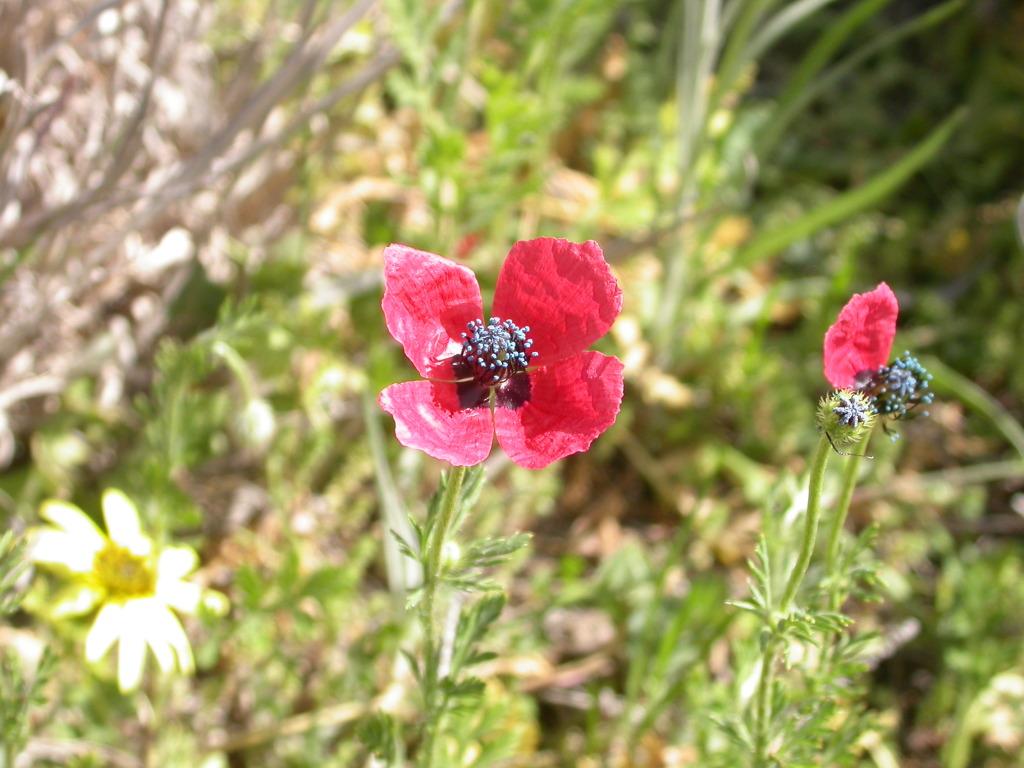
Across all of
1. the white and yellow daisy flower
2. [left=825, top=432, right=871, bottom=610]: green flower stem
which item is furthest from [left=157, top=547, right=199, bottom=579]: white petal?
[left=825, top=432, right=871, bottom=610]: green flower stem

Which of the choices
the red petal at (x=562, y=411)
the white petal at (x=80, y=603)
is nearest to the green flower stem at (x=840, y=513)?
the red petal at (x=562, y=411)

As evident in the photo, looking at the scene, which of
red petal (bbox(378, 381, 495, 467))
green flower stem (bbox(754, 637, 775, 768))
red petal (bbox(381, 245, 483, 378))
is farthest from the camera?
green flower stem (bbox(754, 637, 775, 768))

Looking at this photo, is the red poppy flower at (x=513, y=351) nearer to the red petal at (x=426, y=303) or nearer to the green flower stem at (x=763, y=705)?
the red petal at (x=426, y=303)

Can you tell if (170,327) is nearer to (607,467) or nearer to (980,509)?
(607,467)

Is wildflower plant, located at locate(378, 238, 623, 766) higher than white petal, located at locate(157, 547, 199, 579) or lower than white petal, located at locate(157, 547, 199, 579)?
higher

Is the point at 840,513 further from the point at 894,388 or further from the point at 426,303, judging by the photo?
the point at 426,303

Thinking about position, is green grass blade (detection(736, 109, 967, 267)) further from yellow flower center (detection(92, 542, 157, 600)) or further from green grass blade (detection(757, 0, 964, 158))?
yellow flower center (detection(92, 542, 157, 600))
